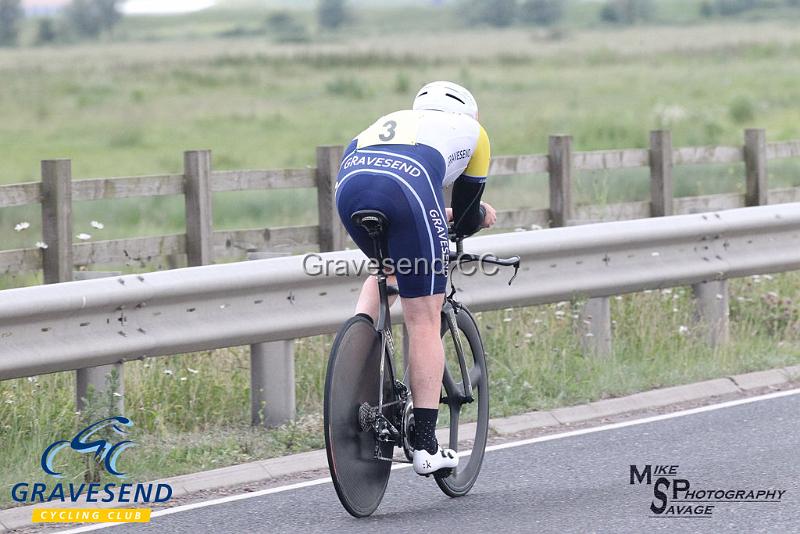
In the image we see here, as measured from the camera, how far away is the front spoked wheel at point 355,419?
560 centimetres

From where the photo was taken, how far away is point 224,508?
19.9 ft

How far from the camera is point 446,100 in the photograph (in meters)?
5.82

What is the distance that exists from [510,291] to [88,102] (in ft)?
146

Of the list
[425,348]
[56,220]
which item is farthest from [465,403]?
[56,220]

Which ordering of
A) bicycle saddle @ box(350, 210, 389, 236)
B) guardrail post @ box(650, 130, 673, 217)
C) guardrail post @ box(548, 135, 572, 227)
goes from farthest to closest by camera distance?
guardrail post @ box(650, 130, 673, 217), guardrail post @ box(548, 135, 572, 227), bicycle saddle @ box(350, 210, 389, 236)

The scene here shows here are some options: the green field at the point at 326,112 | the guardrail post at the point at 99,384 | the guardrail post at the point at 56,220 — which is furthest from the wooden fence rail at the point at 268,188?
the guardrail post at the point at 99,384

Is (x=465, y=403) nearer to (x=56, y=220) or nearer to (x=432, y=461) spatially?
(x=432, y=461)

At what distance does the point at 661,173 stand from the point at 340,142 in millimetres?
19268

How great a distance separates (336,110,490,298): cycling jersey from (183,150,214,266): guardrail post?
540 cm

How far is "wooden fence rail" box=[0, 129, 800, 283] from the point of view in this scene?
1028 centimetres

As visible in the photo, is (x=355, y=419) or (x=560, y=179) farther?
(x=560, y=179)

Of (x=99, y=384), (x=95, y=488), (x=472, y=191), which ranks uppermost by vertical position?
(x=472, y=191)

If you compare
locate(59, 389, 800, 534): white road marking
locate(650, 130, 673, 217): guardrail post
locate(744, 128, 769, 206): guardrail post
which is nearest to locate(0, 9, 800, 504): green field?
locate(744, 128, 769, 206): guardrail post

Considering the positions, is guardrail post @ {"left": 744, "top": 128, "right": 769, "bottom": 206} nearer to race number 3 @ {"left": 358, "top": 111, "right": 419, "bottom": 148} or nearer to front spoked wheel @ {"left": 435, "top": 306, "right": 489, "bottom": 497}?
front spoked wheel @ {"left": 435, "top": 306, "right": 489, "bottom": 497}
